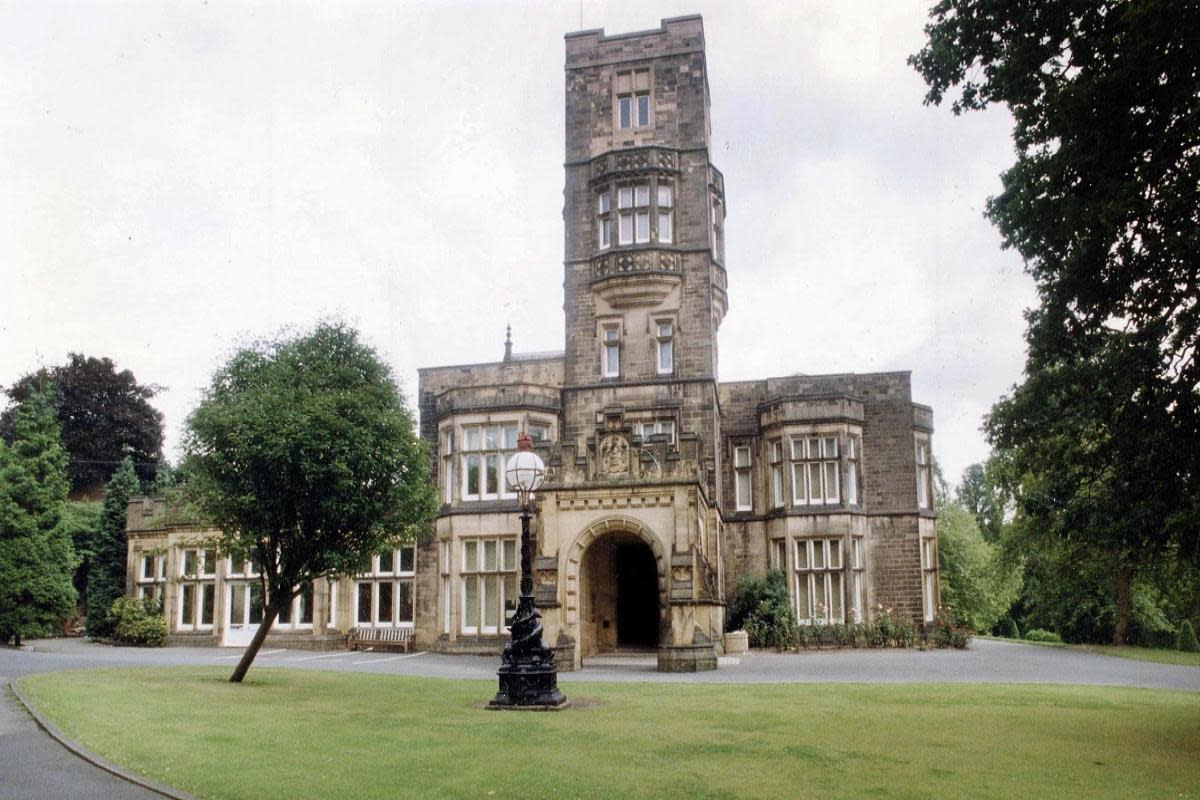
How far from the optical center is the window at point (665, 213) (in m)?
35.2

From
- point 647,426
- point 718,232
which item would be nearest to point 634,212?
point 718,232

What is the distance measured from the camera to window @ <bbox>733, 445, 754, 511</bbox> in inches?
1435

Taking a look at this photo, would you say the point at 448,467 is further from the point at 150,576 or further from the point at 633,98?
the point at 633,98

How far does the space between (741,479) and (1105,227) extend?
2584 cm

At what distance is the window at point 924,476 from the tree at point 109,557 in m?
31.0

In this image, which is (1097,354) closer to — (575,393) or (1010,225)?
(1010,225)

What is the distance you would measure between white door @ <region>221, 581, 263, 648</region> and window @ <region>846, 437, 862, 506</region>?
71.2 feet

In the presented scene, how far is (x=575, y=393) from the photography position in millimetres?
35094

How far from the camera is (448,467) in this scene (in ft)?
115

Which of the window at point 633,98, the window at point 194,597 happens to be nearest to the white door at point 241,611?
the window at point 194,597

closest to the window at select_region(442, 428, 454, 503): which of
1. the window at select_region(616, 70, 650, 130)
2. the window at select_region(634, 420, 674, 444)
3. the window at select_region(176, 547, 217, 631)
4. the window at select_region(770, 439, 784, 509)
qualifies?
the window at select_region(634, 420, 674, 444)

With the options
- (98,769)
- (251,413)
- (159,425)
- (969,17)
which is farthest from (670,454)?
(159,425)

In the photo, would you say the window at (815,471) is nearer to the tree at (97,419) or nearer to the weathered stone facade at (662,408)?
the weathered stone facade at (662,408)

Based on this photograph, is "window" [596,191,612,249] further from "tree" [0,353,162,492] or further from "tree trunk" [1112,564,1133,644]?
"tree" [0,353,162,492]
